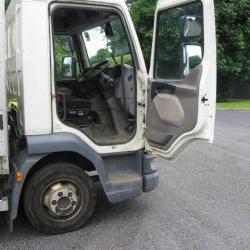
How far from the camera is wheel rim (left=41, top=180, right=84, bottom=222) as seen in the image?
4543 millimetres

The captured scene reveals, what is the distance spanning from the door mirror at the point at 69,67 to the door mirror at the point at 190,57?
151cm

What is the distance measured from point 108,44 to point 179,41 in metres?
0.92

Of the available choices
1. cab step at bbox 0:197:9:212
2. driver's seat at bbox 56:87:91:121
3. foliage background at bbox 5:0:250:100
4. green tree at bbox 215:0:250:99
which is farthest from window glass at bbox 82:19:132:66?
green tree at bbox 215:0:250:99

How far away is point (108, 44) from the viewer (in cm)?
532

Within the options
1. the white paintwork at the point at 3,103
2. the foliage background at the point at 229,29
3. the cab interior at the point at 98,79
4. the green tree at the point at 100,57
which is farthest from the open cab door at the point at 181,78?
the foliage background at the point at 229,29

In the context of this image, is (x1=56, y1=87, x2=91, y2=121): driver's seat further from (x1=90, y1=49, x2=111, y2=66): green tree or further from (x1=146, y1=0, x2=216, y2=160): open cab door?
(x1=146, y1=0, x2=216, y2=160): open cab door

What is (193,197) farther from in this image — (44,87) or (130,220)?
(44,87)

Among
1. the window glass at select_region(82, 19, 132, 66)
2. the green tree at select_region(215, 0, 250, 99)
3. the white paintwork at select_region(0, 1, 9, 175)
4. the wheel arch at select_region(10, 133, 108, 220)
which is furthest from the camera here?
the green tree at select_region(215, 0, 250, 99)

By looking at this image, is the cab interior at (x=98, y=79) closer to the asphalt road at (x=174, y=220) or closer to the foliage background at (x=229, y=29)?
the asphalt road at (x=174, y=220)

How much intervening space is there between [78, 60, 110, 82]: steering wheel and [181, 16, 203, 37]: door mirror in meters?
1.15

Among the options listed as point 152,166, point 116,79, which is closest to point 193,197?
point 152,166

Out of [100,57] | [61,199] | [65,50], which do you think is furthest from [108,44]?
[61,199]

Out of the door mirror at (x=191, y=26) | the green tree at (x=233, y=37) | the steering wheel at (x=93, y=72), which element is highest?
the green tree at (x=233, y=37)

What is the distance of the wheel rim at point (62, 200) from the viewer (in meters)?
4.54
